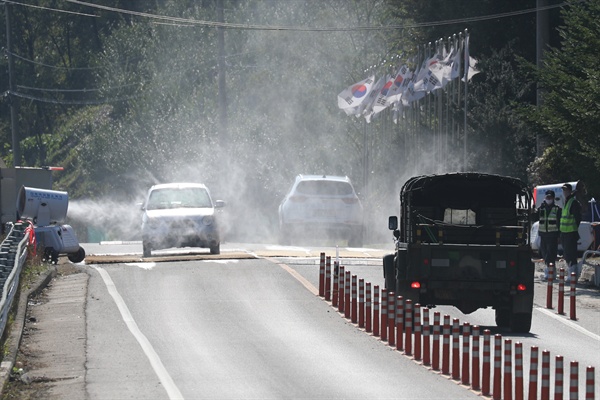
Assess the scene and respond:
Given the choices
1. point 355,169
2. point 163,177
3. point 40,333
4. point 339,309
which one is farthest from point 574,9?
point 163,177

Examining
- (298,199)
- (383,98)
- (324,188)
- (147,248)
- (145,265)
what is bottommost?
(145,265)

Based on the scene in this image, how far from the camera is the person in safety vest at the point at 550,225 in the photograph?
2705 centimetres

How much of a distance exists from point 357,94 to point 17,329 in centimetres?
3417

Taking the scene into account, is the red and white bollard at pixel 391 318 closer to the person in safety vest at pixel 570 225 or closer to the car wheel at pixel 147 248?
the person in safety vest at pixel 570 225

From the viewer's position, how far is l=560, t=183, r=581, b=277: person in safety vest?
2614 cm

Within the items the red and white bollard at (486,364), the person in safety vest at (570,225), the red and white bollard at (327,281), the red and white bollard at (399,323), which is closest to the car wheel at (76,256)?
the red and white bollard at (327,281)

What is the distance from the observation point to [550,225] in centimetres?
2708

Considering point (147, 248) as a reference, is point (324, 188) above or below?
above

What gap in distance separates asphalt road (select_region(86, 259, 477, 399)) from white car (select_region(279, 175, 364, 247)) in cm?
817

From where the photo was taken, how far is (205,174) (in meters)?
67.1

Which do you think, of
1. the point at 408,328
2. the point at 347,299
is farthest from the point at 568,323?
the point at 408,328

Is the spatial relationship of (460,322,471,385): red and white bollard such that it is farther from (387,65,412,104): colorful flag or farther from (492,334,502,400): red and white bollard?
(387,65,412,104): colorful flag

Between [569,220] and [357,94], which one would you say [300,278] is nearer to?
[569,220]

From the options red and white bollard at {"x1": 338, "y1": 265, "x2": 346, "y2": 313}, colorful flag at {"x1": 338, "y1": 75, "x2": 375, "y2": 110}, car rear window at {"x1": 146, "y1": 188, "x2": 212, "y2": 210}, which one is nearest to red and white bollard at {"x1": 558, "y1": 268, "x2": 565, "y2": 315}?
red and white bollard at {"x1": 338, "y1": 265, "x2": 346, "y2": 313}
